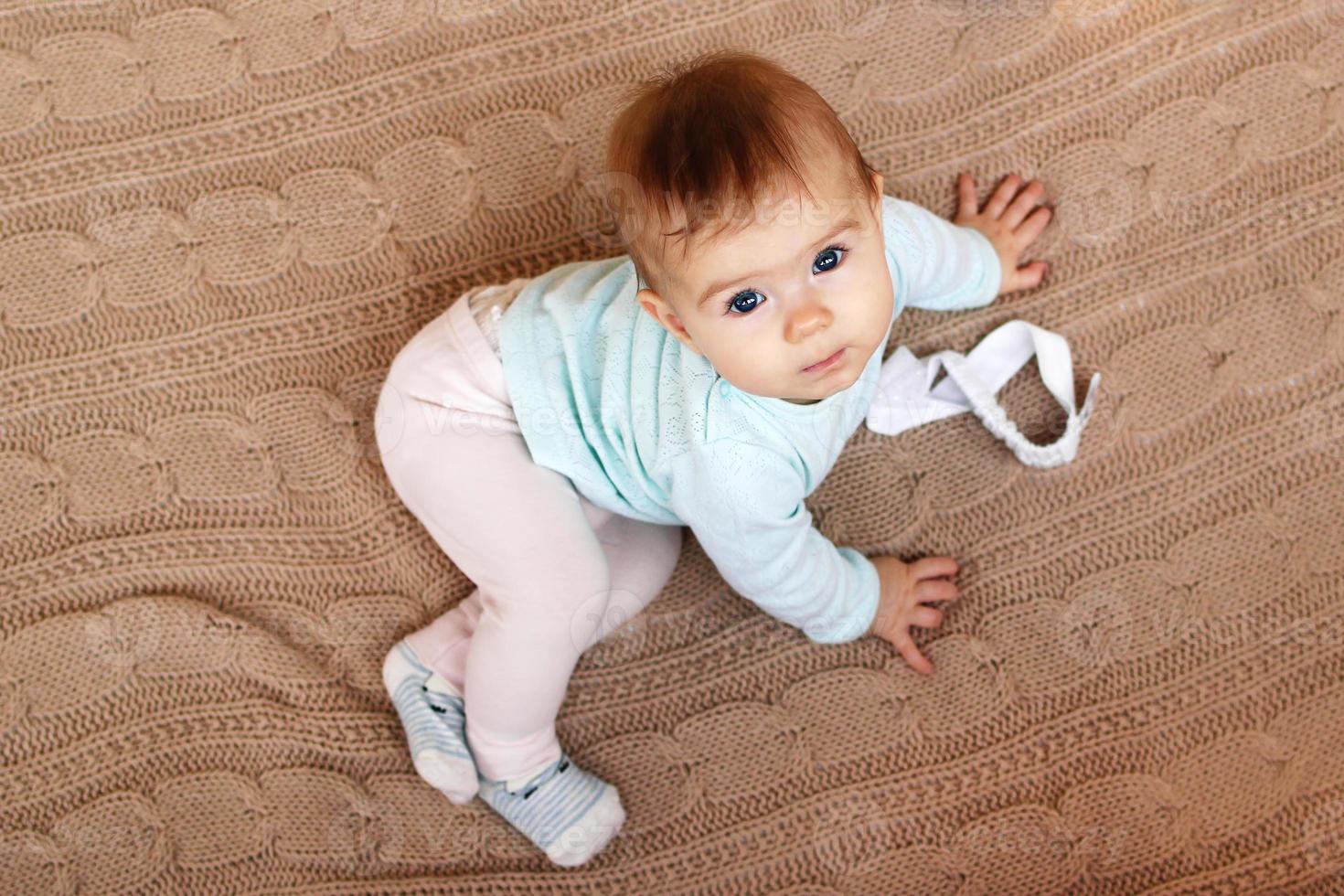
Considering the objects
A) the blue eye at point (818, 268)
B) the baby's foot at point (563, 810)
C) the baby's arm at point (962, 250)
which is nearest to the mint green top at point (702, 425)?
the baby's arm at point (962, 250)

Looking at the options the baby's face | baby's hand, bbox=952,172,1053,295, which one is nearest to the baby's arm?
baby's hand, bbox=952,172,1053,295

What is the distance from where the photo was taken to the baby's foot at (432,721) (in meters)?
A: 1.02

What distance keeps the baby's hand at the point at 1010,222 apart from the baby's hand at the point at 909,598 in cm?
29

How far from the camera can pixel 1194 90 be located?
110 centimetres

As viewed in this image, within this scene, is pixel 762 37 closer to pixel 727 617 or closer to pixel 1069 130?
pixel 1069 130

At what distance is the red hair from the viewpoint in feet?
2.32

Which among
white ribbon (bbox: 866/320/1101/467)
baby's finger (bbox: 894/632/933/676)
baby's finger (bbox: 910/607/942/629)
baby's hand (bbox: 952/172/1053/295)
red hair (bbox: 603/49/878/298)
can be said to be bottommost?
baby's finger (bbox: 894/632/933/676)

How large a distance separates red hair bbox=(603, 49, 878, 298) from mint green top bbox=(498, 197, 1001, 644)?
0.15m

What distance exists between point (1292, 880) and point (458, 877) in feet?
2.48

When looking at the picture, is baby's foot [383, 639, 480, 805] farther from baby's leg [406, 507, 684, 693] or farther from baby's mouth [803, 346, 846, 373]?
baby's mouth [803, 346, 846, 373]

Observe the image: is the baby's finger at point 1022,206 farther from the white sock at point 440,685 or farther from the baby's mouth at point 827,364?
the white sock at point 440,685

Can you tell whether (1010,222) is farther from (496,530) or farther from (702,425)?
(496,530)

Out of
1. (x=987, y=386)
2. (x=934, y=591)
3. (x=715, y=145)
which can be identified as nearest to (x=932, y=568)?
(x=934, y=591)

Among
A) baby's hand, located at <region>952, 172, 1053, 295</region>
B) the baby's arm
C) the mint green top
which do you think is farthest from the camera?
baby's hand, located at <region>952, 172, 1053, 295</region>
